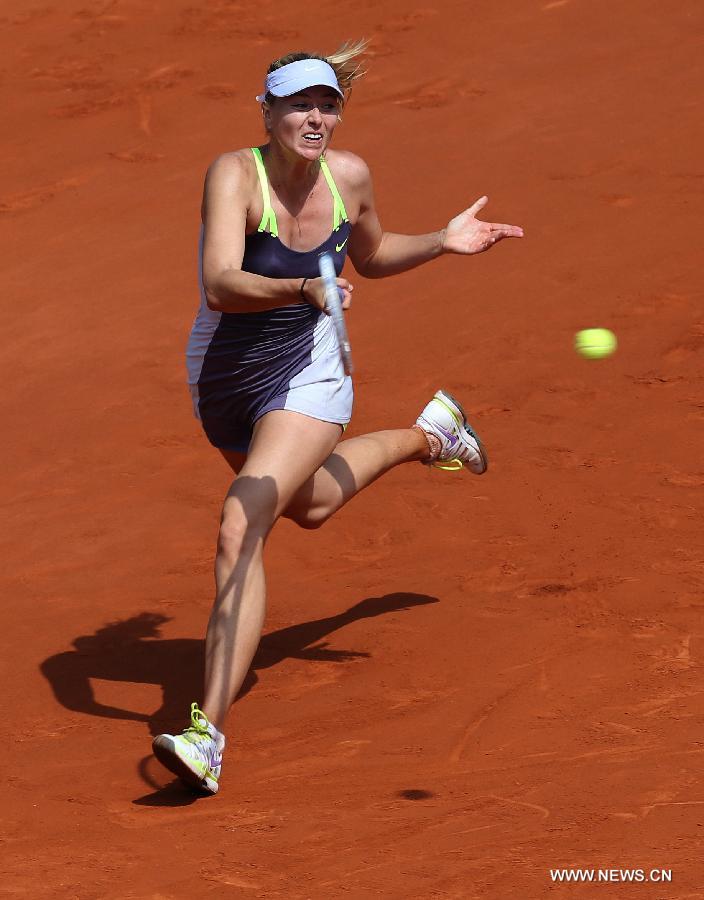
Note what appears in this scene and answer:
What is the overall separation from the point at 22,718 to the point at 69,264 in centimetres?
541

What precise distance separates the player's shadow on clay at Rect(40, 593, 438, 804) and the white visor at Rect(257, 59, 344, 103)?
2024mm

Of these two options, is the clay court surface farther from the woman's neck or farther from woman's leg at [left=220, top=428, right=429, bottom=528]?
the woman's neck

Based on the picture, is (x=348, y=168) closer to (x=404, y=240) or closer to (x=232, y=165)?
(x=404, y=240)

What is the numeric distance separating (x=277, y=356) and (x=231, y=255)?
1.69ft

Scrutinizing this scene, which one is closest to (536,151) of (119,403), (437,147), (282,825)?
(437,147)

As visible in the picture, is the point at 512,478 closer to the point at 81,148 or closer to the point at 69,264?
the point at 69,264

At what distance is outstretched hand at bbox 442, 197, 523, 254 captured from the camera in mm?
4938

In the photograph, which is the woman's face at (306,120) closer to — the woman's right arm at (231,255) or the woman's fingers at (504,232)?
the woman's right arm at (231,255)

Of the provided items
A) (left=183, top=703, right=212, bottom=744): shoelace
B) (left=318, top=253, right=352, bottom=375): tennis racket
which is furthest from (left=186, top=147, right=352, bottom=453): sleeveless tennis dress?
(left=183, top=703, right=212, bottom=744): shoelace

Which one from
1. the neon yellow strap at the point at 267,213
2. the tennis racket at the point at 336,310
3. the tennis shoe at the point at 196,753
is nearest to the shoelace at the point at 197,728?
the tennis shoe at the point at 196,753

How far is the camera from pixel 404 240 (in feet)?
16.9

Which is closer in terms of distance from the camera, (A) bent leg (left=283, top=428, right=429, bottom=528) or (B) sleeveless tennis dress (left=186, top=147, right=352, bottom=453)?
(B) sleeveless tennis dress (left=186, top=147, right=352, bottom=453)

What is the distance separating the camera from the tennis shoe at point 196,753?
3.98 metres

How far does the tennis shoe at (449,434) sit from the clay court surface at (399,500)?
1.26 feet
